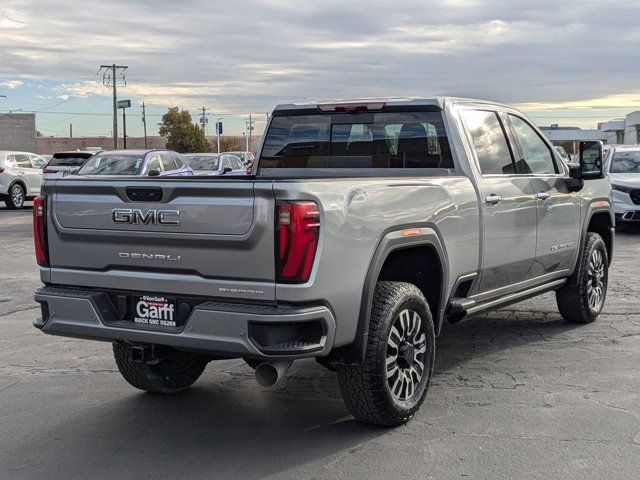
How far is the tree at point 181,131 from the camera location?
86.0 meters

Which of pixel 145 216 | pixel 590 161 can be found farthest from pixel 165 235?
pixel 590 161

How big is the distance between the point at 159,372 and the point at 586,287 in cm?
418

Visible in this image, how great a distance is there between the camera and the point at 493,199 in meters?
5.82

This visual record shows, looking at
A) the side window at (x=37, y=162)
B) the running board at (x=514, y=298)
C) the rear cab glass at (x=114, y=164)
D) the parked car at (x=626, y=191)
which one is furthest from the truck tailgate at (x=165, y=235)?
the side window at (x=37, y=162)

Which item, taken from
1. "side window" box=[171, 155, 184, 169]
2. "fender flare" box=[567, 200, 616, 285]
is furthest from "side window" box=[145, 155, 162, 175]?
"fender flare" box=[567, 200, 616, 285]

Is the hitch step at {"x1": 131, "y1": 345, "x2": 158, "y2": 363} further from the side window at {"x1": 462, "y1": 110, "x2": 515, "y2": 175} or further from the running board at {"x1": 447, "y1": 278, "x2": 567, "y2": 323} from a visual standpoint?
the side window at {"x1": 462, "y1": 110, "x2": 515, "y2": 175}

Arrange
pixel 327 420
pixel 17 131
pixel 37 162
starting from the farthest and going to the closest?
1. pixel 17 131
2. pixel 37 162
3. pixel 327 420

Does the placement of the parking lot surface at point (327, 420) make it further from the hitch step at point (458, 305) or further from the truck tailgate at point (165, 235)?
the truck tailgate at point (165, 235)

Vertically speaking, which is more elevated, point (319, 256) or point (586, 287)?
point (319, 256)

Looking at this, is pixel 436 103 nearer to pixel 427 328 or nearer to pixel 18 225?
pixel 427 328

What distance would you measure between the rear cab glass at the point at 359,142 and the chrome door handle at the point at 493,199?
347 mm

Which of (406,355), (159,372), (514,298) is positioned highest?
(514,298)

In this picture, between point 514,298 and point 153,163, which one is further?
point 153,163

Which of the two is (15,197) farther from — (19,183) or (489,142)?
(489,142)
